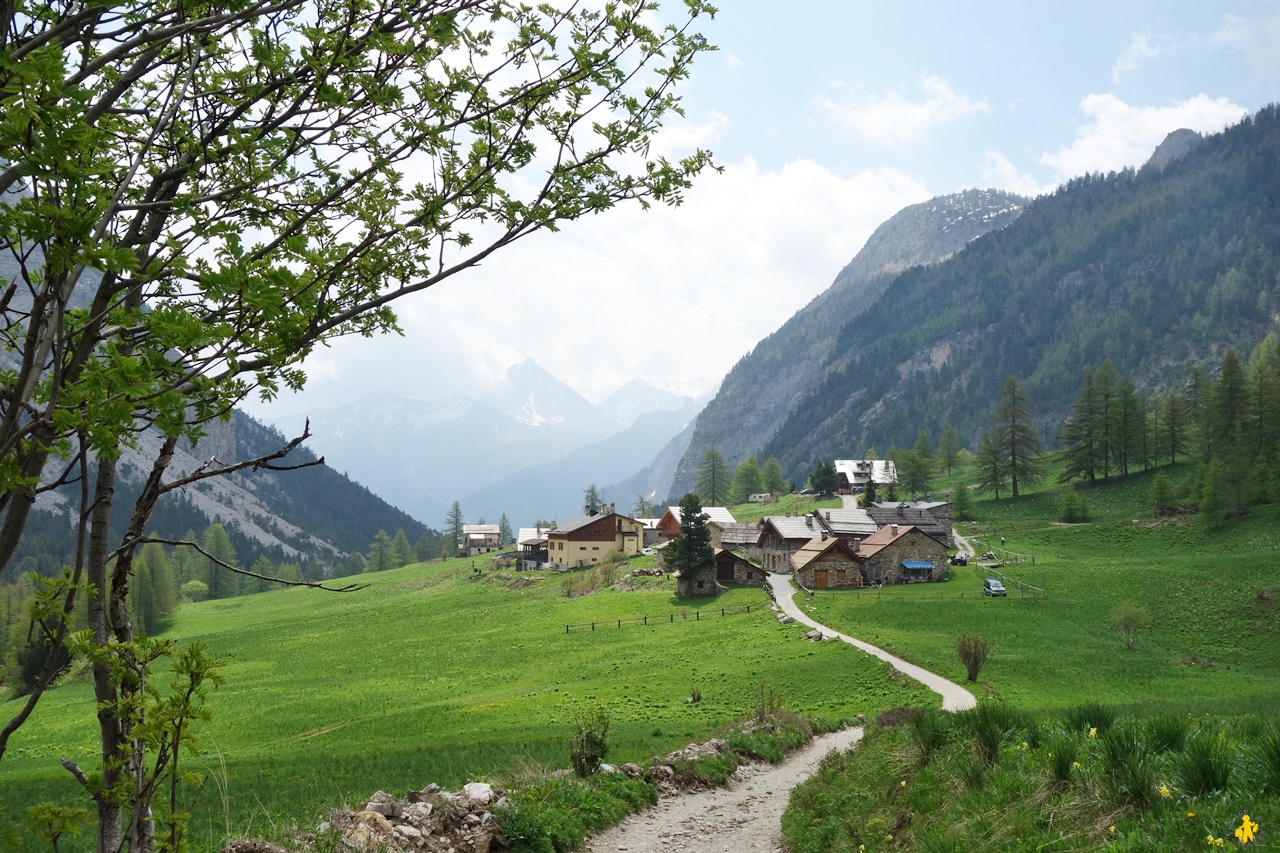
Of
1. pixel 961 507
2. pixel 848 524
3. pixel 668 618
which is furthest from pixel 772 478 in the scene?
pixel 668 618

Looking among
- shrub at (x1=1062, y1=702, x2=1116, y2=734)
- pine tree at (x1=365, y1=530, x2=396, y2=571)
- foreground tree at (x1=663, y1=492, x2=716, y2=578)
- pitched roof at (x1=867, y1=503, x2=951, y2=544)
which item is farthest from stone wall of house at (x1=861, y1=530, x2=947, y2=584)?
pine tree at (x1=365, y1=530, x2=396, y2=571)

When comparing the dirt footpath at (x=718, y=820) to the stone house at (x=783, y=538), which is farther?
the stone house at (x=783, y=538)

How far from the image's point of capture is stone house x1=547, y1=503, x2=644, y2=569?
8950 centimetres

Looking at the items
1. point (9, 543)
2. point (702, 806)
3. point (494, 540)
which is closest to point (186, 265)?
point (9, 543)

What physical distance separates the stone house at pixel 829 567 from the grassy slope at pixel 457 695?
6072 mm

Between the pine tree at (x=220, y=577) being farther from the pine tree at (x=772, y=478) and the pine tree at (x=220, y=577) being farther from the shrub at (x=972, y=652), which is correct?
the shrub at (x=972, y=652)

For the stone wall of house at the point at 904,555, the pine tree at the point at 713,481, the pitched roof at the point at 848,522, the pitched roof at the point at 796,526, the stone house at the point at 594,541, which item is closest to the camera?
the stone wall of house at the point at 904,555

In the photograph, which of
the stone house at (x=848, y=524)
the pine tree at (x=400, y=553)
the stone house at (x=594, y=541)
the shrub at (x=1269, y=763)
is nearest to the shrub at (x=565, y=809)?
the shrub at (x=1269, y=763)

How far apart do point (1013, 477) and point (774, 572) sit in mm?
39663

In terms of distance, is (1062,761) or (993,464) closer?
(1062,761)

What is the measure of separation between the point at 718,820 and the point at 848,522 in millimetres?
63742

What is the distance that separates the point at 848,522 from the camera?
74.6 metres

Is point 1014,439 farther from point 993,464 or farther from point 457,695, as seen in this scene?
point 457,695

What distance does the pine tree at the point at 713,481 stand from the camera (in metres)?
123
